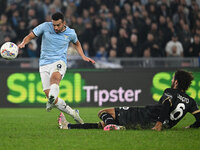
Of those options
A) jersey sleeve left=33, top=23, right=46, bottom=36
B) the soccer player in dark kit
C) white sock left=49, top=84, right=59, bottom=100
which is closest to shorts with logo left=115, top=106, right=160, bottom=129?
the soccer player in dark kit

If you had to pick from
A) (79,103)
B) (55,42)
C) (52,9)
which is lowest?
(79,103)

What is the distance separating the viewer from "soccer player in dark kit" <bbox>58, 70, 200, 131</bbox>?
27.0 ft

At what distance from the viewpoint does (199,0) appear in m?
19.8

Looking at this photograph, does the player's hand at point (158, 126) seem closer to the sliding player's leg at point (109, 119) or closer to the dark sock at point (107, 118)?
the sliding player's leg at point (109, 119)

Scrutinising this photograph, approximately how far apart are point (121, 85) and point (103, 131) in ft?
25.4

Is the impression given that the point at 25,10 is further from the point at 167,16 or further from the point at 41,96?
the point at 167,16

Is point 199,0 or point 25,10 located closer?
point 25,10

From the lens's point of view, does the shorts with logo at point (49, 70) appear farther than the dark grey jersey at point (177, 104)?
Yes

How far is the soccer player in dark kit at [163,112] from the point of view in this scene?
27.0ft

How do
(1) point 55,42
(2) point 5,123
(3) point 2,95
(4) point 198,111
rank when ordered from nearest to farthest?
(4) point 198,111 → (1) point 55,42 → (2) point 5,123 → (3) point 2,95

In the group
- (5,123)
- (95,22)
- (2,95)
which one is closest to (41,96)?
(2,95)

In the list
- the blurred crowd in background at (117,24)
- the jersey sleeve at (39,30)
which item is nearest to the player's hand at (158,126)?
the jersey sleeve at (39,30)

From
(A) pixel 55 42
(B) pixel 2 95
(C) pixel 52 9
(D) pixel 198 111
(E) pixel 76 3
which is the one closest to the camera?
(D) pixel 198 111

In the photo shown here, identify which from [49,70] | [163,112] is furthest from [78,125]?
[163,112]
